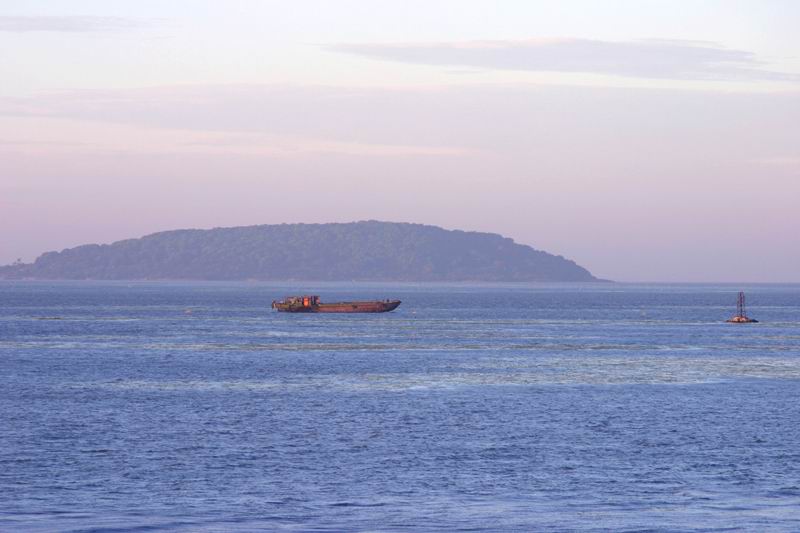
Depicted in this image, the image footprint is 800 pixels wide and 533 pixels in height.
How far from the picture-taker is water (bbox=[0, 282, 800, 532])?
38688 millimetres

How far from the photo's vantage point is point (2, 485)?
4281 centimetres

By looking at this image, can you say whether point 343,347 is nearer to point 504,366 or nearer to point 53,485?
point 504,366

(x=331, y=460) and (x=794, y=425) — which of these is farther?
(x=794, y=425)

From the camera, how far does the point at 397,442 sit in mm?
54281

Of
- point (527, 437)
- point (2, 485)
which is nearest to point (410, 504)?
point (2, 485)

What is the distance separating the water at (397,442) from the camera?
38688mm

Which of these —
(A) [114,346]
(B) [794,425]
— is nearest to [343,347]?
(A) [114,346]

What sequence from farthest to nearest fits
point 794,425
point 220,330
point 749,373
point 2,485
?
point 220,330 → point 749,373 → point 794,425 → point 2,485

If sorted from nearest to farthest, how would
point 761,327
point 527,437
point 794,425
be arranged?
1. point 527,437
2. point 794,425
3. point 761,327

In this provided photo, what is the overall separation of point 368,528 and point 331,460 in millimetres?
13168

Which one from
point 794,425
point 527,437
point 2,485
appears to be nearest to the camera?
point 2,485

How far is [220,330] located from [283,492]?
405 feet

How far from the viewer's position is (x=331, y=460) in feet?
161

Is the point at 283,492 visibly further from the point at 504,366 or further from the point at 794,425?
the point at 504,366
